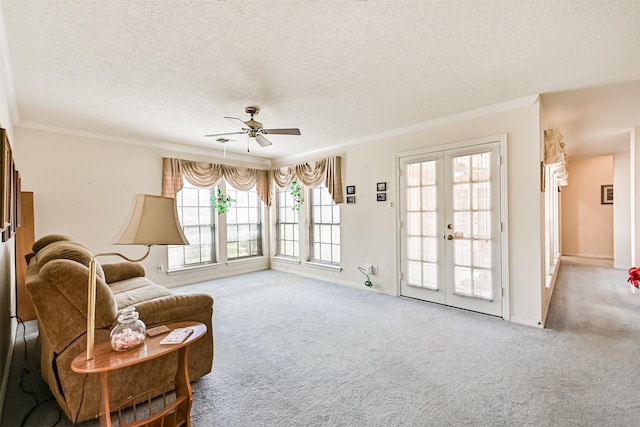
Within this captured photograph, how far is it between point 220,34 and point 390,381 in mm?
2827

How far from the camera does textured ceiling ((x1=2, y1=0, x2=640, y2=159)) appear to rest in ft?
5.96

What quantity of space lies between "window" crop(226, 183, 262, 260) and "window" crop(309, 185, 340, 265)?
1.40m

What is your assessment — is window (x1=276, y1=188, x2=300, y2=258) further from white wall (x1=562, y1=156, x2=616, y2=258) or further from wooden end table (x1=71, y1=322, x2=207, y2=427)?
white wall (x1=562, y1=156, x2=616, y2=258)

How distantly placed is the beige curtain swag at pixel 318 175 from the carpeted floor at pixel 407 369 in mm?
2091

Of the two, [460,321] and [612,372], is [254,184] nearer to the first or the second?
[460,321]

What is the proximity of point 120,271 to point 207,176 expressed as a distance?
2.42 m

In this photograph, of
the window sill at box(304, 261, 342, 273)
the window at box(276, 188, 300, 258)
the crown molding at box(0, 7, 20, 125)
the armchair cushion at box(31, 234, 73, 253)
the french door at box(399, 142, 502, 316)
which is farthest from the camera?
the window at box(276, 188, 300, 258)

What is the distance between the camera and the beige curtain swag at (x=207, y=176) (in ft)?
16.3

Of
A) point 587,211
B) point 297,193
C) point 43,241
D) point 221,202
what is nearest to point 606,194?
point 587,211

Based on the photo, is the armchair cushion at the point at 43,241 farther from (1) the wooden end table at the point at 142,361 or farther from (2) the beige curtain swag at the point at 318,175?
(2) the beige curtain swag at the point at 318,175

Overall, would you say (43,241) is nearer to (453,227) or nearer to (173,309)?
(173,309)

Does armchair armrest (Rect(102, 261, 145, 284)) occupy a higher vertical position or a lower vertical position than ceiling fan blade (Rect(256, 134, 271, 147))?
lower

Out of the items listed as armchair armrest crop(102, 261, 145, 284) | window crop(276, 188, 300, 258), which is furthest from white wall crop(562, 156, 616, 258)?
armchair armrest crop(102, 261, 145, 284)

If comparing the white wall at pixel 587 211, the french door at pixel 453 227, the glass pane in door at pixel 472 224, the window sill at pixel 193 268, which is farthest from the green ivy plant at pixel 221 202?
the white wall at pixel 587 211
